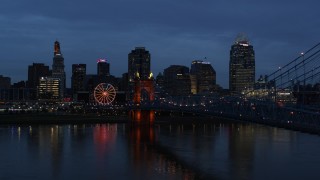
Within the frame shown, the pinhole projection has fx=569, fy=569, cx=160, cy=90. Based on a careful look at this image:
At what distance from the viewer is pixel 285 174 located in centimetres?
3456

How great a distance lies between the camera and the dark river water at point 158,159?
116ft

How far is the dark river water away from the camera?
35.4 m

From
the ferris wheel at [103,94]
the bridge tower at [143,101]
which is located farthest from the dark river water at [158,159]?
the ferris wheel at [103,94]

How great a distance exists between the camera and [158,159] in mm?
43656

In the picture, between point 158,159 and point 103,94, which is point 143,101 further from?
point 158,159

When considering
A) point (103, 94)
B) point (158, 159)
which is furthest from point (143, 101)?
point (158, 159)

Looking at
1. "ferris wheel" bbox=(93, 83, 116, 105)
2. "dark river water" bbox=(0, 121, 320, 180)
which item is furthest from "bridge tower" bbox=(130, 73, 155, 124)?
"dark river water" bbox=(0, 121, 320, 180)

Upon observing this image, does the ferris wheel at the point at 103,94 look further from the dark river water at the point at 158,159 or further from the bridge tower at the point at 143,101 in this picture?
the dark river water at the point at 158,159

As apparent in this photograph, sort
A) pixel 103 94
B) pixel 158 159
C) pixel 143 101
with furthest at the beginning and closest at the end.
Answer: pixel 103 94, pixel 143 101, pixel 158 159

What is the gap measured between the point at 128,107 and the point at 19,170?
63264 mm

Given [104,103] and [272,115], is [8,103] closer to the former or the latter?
[104,103]

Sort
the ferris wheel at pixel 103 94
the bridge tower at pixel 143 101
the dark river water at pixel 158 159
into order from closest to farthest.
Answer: the dark river water at pixel 158 159 < the bridge tower at pixel 143 101 < the ferris wheel at pixel 103 94

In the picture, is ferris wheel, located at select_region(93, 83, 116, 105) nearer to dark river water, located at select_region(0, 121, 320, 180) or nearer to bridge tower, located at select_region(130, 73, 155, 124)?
bridge tower, located at select_region(130, 73, 155, 124)

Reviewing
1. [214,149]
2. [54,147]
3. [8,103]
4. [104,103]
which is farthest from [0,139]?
[8,103]
